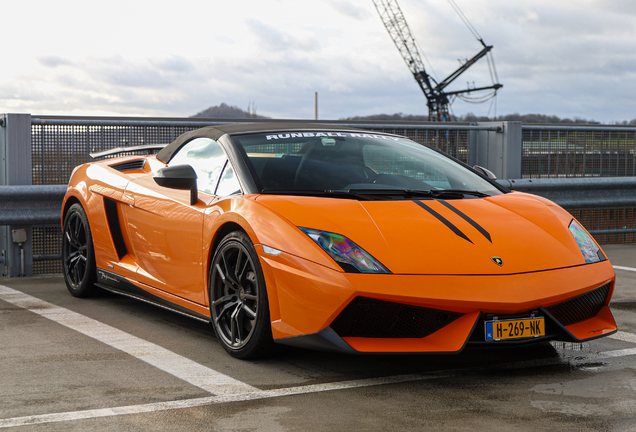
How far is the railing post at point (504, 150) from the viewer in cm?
924

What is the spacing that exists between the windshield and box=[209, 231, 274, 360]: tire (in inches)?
16.3

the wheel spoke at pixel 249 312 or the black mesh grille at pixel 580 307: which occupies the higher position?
the black mesh grille at pixel 580 307

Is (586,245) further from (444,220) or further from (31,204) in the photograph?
(31,204)

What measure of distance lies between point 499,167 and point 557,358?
557 centimetres

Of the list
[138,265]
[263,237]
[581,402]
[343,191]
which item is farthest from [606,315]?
[138,265]

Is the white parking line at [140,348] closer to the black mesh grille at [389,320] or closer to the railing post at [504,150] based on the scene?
the black mesh grille at [389,320]

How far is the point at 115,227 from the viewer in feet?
17.9

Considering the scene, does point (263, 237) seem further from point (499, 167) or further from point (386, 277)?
point (499, 167)

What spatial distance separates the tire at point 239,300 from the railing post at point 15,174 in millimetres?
3888

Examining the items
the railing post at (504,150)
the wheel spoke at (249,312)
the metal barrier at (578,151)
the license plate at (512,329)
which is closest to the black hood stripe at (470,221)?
the license plate at (512,329)

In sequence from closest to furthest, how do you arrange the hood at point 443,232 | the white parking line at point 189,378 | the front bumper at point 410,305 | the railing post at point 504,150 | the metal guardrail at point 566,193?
the white parking line at point 189,378, the front bumper at point 410,305, the hood at point 443,232, the metal guardrail at point 566,193, the railing post at point 504,150

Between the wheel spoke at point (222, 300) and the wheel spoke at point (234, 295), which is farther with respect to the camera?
the wheel spoke at point (222, 300)

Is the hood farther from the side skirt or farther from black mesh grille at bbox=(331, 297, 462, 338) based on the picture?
the side skirt

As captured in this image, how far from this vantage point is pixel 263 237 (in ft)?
12.3
